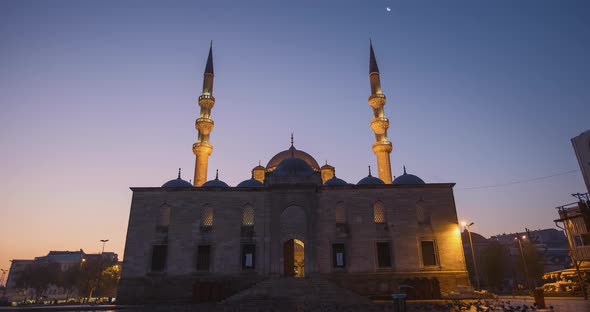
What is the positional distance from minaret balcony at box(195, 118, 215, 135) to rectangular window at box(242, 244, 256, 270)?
16910 mm

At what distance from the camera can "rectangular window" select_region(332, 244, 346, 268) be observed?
85.4 feet

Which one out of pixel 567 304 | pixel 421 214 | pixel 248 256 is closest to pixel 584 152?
pixel 421 214

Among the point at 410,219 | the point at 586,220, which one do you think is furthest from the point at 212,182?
the point at 586,220

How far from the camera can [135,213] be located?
27.3 metres

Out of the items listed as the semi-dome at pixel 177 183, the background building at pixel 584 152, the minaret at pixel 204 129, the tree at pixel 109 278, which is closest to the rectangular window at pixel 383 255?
the background building at pixel 584 152

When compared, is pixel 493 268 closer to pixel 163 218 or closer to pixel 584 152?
pixel 584 152

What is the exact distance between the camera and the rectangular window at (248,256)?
26.0 m

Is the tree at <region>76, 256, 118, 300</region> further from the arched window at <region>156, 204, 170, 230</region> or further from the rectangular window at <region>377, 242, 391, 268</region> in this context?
the rectangular window at <region>377, 242, 391, 268</region>

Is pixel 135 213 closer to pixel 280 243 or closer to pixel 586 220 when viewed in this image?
pixel 280 243

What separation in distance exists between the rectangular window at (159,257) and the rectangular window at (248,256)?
5589 millimetres

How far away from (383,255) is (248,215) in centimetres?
1025

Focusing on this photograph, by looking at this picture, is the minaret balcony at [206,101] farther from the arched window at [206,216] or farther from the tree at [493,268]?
the tree at [493,268]

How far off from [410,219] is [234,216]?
13023 mm

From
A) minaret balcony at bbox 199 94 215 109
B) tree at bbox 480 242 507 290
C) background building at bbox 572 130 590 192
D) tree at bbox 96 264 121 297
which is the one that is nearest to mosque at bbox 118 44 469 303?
background building at bbox 572 130 590 192
